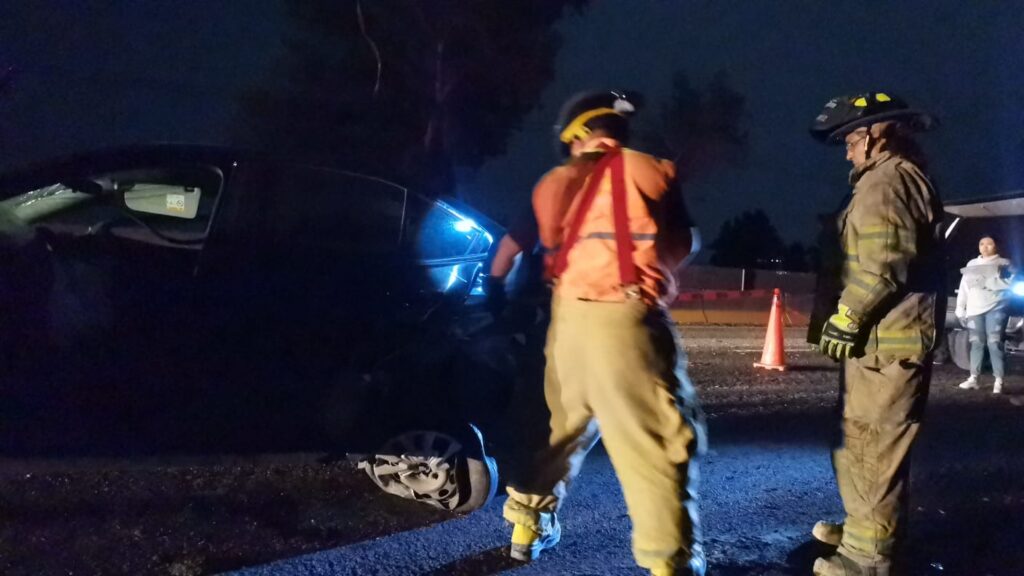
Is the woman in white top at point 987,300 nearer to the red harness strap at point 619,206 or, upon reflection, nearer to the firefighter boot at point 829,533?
the firefighter boot at point 829,533

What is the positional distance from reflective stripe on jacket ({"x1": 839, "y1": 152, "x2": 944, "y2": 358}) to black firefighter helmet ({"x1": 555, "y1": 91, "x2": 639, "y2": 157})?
0.91 m

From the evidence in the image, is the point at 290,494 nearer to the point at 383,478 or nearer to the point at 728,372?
the point at 383,478

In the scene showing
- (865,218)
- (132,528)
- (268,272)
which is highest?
(865,218)

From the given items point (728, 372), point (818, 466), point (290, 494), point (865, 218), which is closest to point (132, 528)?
point (290, 494)

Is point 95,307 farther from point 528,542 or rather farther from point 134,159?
point 528,542

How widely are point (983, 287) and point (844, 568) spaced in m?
5.61

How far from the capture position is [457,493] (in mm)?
3807

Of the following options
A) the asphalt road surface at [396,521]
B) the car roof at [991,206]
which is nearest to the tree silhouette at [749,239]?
the car roof at [991,206]

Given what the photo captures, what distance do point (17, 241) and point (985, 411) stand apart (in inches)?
275

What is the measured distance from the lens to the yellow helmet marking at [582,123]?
310 centimetres

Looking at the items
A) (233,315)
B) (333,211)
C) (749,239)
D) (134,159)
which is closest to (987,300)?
(333,211)

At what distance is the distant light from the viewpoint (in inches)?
152

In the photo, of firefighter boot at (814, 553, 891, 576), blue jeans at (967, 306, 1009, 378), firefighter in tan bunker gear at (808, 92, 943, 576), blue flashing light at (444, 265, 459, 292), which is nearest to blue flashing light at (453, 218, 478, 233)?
blue flashing light at (444, 265, 459, 292)

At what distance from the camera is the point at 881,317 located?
3.09 meters
